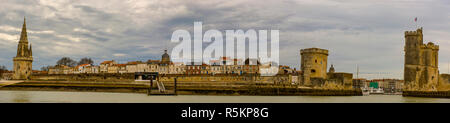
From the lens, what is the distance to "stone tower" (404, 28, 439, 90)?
58156 mm

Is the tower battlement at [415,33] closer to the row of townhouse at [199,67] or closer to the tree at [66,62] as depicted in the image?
the row of townhouse at [199,67]

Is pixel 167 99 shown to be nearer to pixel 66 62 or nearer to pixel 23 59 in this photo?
pixel 23 59

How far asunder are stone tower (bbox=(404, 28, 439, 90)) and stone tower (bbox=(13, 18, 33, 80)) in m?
89.2

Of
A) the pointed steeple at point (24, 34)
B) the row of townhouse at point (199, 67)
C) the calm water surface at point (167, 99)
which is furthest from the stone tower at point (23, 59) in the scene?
the calm water surface at point (167, 99)

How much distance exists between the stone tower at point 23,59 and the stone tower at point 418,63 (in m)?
89.2

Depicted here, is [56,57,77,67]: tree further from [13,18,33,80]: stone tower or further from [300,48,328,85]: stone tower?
[300,48,328,85]: stone tower

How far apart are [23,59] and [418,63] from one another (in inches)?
3698

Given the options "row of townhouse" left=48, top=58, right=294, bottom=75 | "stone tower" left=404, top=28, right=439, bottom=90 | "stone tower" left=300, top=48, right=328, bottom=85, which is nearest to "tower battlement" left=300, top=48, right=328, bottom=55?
"stone tower" left=300, top=48, right=328, bottom=85

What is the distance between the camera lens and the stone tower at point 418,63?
2290 inches
